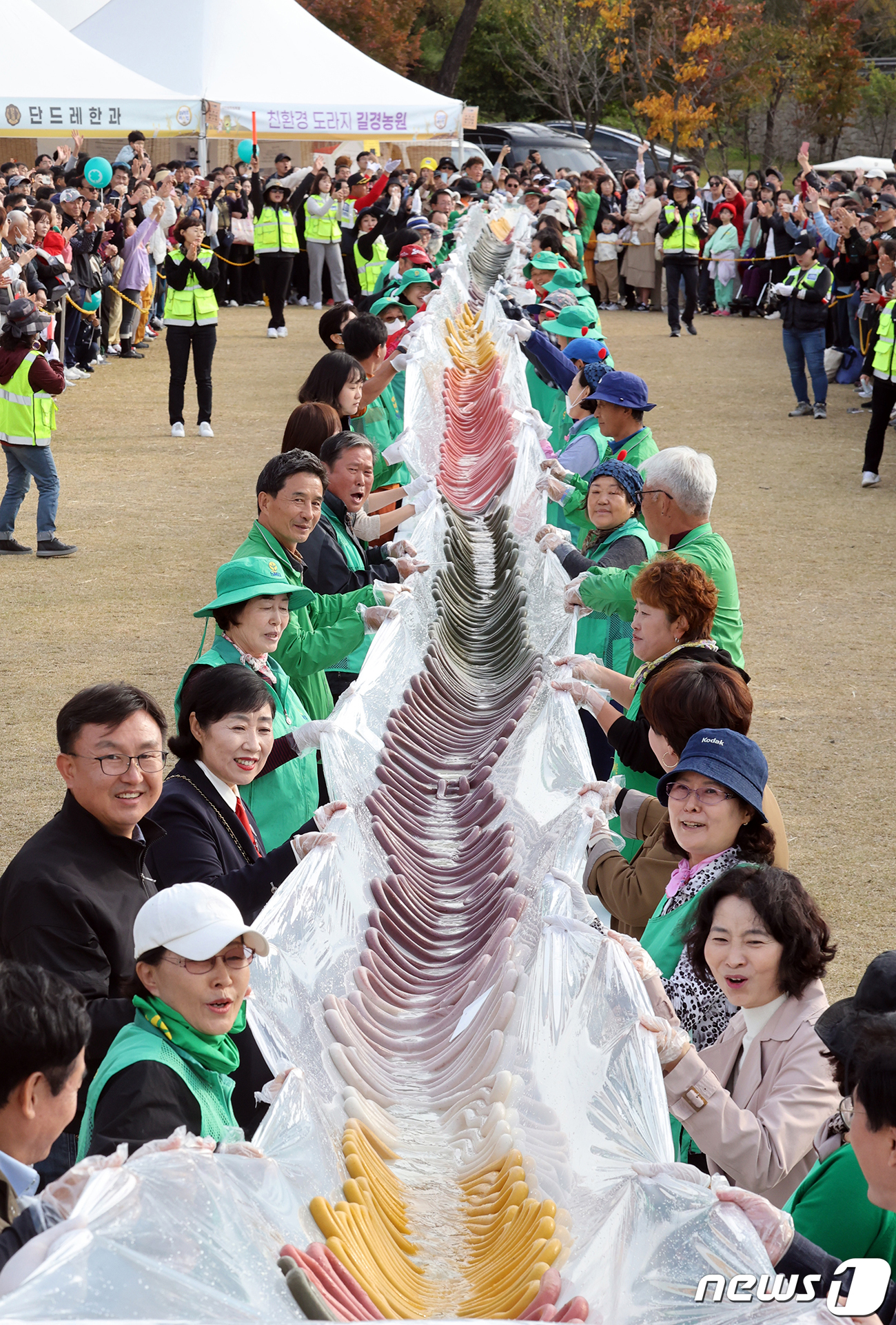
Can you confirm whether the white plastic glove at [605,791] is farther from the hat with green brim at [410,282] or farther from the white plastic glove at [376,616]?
the hat with green brim at [410,282]

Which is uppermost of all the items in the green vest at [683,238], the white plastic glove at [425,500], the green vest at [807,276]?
the green vest at [683,238]

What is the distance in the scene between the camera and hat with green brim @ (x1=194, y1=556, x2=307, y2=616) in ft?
13.0

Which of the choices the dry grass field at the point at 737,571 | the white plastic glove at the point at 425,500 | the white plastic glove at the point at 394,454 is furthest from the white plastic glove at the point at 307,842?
the white plastic glove at the point at 394,454

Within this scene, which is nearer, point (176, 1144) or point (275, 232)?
point (176, 1144)

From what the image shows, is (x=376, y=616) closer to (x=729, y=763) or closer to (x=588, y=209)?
(x=729, y=763)

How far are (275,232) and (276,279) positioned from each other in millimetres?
744

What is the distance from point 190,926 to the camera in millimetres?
2385

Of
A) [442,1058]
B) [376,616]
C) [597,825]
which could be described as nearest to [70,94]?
[376,616]

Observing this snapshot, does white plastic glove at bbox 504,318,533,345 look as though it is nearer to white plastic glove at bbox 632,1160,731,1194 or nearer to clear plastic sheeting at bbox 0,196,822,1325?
clear plastic sheeting at bbox 0,196,822,1325

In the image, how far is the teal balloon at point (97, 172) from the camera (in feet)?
60.7

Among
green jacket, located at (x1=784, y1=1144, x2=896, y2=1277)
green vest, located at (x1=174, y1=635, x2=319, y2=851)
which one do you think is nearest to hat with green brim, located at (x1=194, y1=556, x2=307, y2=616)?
green vest, located at (x1=174, y1=635, x2=319, y2=851)

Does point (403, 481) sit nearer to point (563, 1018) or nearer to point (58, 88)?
point (563, 1018)

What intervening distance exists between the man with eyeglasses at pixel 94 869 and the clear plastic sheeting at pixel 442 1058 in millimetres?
309

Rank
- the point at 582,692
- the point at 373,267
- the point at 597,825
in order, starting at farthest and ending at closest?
1. the point at 373,267
2. the point at 582,692
3. the point at 597,825
